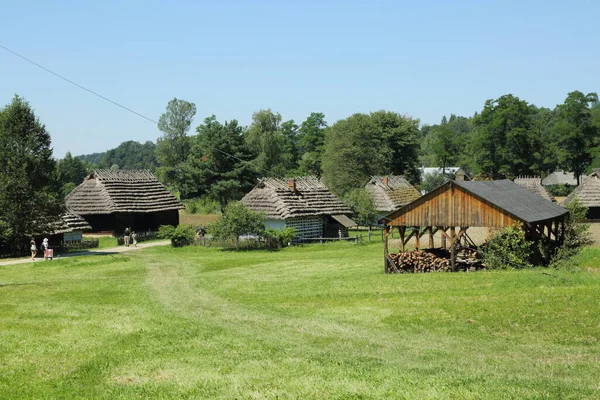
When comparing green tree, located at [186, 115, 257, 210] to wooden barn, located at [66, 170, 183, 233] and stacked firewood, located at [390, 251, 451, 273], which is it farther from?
stacked firewood, located at [390, 251, 451, 273]

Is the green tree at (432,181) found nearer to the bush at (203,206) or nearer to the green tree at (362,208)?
the bush at (203,206)

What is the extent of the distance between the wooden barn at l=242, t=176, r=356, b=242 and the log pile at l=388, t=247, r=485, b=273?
19.5 m

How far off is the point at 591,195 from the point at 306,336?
Answer: 163 feet

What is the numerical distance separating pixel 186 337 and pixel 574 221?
985 inches

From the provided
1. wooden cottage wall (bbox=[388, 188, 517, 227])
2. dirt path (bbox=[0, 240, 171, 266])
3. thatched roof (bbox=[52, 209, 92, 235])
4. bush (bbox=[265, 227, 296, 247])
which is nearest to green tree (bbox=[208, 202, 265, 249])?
bush (bbox=[265, 227, 296, 247])

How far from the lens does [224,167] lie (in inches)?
2992

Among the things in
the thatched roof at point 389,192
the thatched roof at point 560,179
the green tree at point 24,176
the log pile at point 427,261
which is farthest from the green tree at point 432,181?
the log pile at point 427,261

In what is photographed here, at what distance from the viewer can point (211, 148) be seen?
73.8m

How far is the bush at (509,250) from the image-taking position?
92.4ft

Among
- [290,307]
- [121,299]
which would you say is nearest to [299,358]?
[290,307]

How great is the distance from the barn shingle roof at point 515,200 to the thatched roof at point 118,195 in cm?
3151

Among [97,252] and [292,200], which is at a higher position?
[292,200]

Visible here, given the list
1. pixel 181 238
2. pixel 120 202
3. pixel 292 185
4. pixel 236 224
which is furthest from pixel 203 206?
pixel 236 224

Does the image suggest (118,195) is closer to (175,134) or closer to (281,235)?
(281,235)
